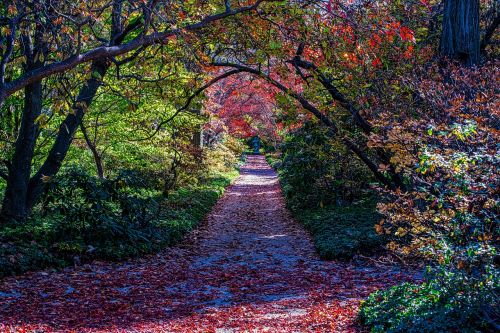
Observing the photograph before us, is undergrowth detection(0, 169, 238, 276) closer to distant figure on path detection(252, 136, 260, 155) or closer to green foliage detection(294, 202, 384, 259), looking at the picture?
green foliage detection(294, 202, 384, 259)

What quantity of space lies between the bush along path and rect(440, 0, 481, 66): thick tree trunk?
4178mm

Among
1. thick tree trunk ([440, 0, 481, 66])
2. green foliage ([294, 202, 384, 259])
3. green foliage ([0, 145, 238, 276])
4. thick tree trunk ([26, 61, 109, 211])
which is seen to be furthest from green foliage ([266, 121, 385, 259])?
thick tree trunk ([26, 61, 109, 211])

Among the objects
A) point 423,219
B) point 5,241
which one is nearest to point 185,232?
point 5,241

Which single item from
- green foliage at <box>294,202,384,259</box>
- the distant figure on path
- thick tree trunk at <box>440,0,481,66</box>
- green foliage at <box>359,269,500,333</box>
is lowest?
green foliage at <box>294,202,384,259</box>

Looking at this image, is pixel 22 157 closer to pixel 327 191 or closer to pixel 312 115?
pixel 312 115

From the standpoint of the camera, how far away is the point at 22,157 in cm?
1042

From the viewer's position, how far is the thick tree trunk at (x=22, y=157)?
33.9 feet

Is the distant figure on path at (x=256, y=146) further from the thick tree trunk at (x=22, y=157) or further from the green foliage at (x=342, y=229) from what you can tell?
the thick tree trunk at (x=22, y=157)

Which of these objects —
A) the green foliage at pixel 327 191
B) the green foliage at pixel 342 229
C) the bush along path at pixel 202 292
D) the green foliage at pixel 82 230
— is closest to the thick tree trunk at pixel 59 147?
the green foliage at pixel 82 230

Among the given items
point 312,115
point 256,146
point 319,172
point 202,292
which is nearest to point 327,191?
point 319,172

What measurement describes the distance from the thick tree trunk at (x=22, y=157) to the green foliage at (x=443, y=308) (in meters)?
7.75

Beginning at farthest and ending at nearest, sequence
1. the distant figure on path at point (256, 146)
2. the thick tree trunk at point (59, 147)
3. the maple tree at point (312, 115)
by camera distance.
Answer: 1. the distant figure on path at point (256, 146)
2. the thick tree trunk at point (59, 147)
3. the maple tree at point (312, 115)

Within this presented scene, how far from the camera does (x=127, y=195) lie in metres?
11.2

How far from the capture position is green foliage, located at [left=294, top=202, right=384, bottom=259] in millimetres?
10312
